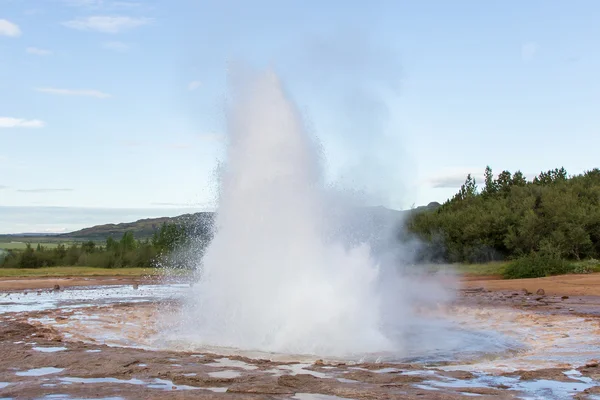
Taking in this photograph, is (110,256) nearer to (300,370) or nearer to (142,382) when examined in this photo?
(300,370)

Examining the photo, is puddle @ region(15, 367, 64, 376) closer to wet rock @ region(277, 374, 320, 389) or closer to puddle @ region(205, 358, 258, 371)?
puddle @ region(205, 358, 258, 371)

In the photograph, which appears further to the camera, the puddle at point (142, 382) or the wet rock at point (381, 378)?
the wet rock at point (381, 378)

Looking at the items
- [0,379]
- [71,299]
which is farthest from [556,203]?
[0,379]

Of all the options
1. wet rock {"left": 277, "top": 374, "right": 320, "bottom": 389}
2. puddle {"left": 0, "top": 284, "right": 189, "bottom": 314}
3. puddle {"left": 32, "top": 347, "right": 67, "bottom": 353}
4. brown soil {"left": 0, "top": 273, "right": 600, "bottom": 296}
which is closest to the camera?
wet rock {"left": 277, "top": 374, "right": 320, "bottom": 389}

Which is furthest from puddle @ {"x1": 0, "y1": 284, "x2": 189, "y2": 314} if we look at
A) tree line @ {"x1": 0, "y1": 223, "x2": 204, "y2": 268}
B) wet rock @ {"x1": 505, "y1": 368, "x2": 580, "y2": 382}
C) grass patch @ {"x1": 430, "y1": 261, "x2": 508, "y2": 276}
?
tree line @ {"x1": 0, "y1": 223, "x2": 204, "y2": 268}

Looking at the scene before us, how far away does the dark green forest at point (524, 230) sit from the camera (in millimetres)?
42000

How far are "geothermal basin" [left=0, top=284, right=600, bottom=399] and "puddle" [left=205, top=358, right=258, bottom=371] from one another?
18mm

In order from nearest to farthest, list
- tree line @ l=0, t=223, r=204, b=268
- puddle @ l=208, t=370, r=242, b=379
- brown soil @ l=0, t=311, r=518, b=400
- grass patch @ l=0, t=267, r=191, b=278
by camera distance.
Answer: brown soil @ l=0, t=311, r=518, b=400, puddle @ l=208, t=370, r=242, b=379, grass patch @ l=0, t=267, r=191, b=278, tree line @ l=0, t=223, r=204, b=268

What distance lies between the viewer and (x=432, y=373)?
11086 millimetres

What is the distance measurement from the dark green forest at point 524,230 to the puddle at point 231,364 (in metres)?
30.3

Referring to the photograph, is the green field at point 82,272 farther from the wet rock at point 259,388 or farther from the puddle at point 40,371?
the wet rock at point 259,388

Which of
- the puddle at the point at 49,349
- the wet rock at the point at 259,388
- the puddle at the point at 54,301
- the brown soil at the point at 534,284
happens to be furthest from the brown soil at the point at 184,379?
the brown soil at the point at 534,284

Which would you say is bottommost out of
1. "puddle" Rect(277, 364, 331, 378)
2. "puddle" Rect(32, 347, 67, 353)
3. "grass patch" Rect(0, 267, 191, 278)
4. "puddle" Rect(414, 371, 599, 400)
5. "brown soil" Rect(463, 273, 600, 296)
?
"puddle" Rect(414, 371, 599, 400)

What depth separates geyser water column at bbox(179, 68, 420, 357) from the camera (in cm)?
1469
